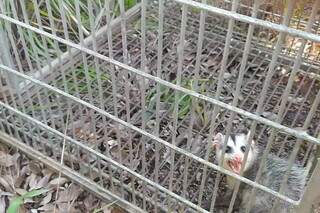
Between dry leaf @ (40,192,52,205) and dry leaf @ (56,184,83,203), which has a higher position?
dry leaf @ (56,184,83,203)

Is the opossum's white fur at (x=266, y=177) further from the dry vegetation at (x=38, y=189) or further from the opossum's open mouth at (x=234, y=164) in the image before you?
the dry vegetation at (x=38, y=189)

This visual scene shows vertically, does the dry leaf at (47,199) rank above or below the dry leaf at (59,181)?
below

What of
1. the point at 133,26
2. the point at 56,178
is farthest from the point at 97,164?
the point at 133,26

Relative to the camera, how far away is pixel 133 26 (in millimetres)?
2309

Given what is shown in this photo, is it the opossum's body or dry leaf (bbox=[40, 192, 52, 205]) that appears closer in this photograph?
the opossum's body

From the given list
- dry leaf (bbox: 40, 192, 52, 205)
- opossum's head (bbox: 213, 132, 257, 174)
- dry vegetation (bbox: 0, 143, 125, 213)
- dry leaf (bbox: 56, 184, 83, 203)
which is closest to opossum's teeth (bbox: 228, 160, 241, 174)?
opossum's head (bbox: 213, 132, 257, 174)

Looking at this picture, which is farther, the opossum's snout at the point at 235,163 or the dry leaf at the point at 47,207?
the dry leaf at the point at 47,207

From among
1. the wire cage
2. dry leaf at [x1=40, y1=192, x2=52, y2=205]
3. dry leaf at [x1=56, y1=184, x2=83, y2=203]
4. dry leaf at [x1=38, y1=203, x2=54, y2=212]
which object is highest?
the wire cage

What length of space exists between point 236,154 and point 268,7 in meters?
0.83

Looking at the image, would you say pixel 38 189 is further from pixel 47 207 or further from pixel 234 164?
pixel 234 164

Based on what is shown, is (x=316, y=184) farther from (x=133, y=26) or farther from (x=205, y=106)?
(x=133, y=26)

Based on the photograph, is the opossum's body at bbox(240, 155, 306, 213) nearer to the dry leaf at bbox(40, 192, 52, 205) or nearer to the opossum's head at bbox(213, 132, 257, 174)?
the opossum's head at bbox(213, 132, 257, 174)

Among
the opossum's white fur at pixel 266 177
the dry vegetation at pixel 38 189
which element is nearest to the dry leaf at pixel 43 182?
the dry vegetation at pixel 38 189

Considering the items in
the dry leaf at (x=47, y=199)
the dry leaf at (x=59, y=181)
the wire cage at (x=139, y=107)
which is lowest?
the dry leaf at (x=47, y=199)
